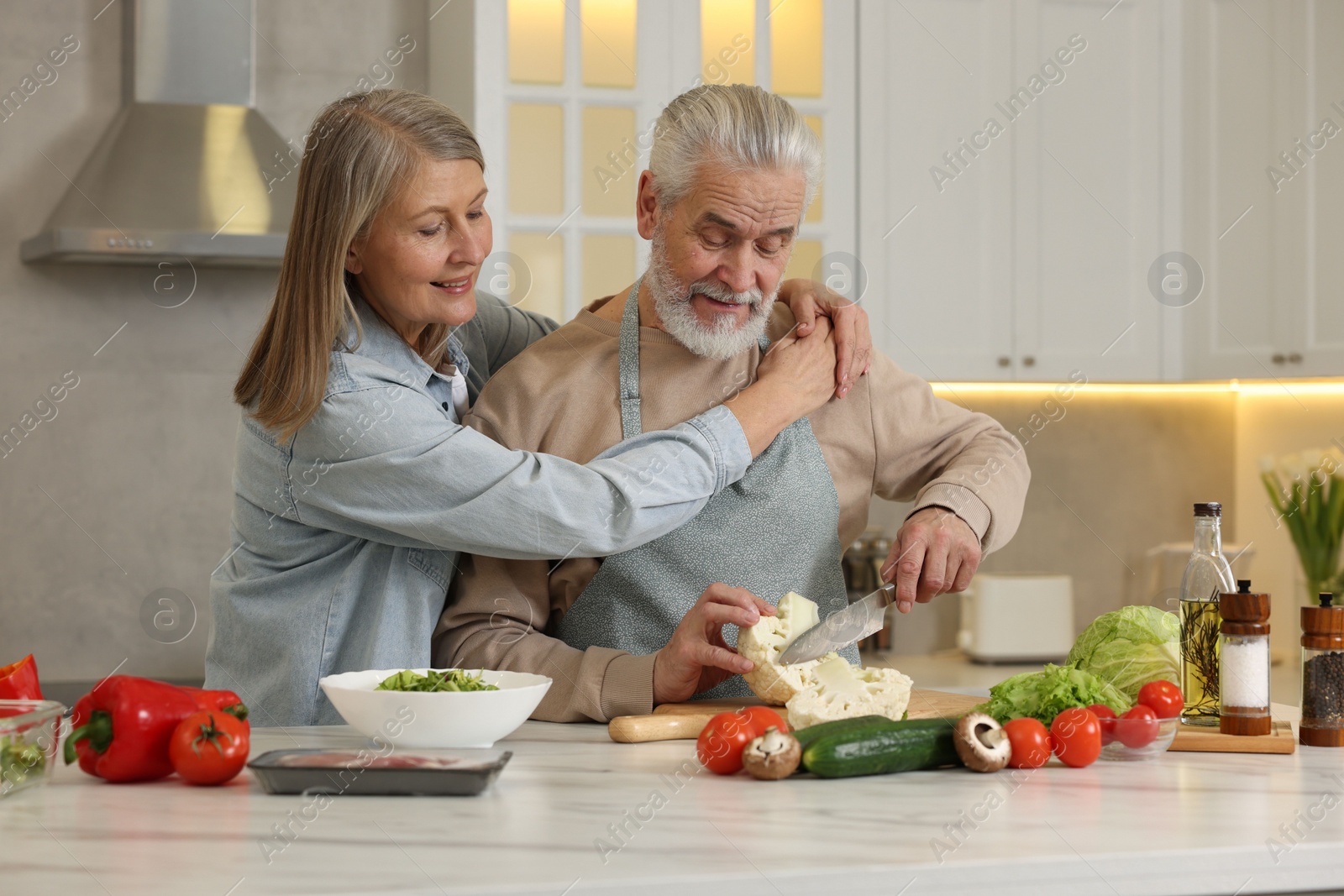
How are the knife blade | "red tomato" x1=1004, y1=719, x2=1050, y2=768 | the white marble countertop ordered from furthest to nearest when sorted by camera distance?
the knife blade → "red tomato" x1=1004, y1=719, x2=1050, y2=768 → the white marble countertop

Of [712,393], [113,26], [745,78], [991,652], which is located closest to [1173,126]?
[745,78]

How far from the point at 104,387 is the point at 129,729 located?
2.52 m

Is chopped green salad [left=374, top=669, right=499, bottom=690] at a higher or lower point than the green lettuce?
higher

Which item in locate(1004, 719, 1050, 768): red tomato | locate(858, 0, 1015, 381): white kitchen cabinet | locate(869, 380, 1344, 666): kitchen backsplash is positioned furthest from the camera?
locate(869, 380, 1344, 666): kitchen backsplash

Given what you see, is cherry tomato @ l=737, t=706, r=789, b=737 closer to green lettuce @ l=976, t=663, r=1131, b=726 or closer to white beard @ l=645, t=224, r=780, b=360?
green lettuce @ l=976, t=663, r=1131, b=726

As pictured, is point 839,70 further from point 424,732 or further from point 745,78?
point 424,732

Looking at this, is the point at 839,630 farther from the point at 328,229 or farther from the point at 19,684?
the point at 19,684

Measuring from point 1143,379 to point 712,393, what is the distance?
2198 mm

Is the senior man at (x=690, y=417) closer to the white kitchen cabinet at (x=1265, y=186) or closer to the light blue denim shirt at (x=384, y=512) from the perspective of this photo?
the light blue denim shirt at (x=384, y=512)

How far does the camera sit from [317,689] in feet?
5.51

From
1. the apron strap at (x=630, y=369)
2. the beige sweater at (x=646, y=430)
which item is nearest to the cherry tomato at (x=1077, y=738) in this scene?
the beige sweater at (x=646, y=430)

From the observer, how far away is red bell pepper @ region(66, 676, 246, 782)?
4.03ft

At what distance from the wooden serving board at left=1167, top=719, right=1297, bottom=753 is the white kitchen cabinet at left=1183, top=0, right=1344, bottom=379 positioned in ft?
7.52

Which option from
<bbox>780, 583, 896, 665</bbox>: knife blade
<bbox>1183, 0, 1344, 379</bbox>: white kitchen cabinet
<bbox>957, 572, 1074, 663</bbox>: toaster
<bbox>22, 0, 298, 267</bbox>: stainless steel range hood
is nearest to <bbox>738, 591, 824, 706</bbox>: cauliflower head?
<bbox>780, 583, 896, 665</bbox>: knife blade
